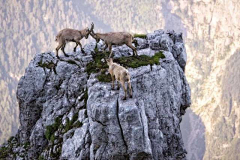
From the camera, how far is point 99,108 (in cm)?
2639

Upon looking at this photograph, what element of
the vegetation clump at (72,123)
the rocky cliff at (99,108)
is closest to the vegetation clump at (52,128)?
the rocky cliff at (99,108)

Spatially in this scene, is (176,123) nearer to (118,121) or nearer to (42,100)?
(118,121)

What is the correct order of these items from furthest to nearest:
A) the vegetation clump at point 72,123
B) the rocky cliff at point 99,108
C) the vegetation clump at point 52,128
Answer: the vegetation clump at point 52,128 → the vegetation clump at point 72,123 → the rocky cliff at point 99,108

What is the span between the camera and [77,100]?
33125 mm

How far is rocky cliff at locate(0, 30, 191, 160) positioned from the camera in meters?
26.2

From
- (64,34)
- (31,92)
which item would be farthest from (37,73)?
(64,34)

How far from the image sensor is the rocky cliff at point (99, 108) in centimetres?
2623

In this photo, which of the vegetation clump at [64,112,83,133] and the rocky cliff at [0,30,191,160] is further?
the vegetation clump at [64,112,83,133]

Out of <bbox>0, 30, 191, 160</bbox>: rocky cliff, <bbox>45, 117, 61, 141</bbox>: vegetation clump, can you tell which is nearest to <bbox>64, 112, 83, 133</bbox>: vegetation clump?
<bbox>0, 30, 191, 160</bbox>: rocky cliff

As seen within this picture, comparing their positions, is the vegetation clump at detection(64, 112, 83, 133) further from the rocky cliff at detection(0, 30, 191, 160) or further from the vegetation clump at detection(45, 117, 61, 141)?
the vegetation clump at detection(45, 117, 61, 141)

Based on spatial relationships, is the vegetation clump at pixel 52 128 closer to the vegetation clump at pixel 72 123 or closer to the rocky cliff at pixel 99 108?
the rocky cliff at pixel 99 108

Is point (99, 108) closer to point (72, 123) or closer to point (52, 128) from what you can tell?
point (72, 123)

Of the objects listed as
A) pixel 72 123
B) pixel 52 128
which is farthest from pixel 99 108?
pixel 52 128

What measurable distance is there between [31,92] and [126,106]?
58.6 feet
